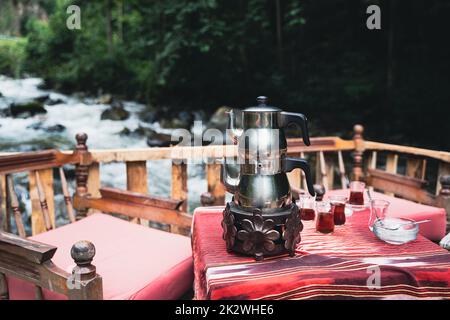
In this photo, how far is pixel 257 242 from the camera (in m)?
1.27

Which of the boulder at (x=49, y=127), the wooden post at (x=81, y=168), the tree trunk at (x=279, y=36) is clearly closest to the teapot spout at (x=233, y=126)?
the wooden post at (x=81, y=168)

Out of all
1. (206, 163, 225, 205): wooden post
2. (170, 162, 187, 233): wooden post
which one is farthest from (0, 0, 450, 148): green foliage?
(170, 162, 187, 233): wooden post

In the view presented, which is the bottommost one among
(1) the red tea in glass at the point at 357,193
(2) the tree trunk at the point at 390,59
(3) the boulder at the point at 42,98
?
(1) the red tea in glass at the point at 357,193

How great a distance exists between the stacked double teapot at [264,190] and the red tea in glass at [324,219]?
0.26 metres

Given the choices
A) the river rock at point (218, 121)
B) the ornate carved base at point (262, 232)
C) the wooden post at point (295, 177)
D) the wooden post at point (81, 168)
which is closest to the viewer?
the ornate carved base at point (262, 232)

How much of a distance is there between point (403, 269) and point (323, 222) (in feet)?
1.31

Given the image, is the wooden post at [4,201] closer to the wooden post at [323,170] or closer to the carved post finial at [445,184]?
the wooden post at [323,170]

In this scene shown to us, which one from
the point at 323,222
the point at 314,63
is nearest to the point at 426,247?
the point at 323,222

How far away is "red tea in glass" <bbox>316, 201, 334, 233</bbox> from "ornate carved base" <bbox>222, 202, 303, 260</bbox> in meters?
0.26

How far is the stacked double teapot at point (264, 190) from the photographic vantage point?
127 cm

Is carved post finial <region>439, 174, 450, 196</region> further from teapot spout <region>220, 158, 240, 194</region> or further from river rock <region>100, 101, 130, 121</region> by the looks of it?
river rock <region>100, 101, 130, 121</region>

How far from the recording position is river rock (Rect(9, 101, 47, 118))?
1156 cm

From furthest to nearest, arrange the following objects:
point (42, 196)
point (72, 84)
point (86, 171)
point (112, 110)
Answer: point (72, 84)
point (112, 110)
point (86, 171)
point (42, 196)

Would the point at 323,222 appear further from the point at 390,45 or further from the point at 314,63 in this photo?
the point at 314,63
